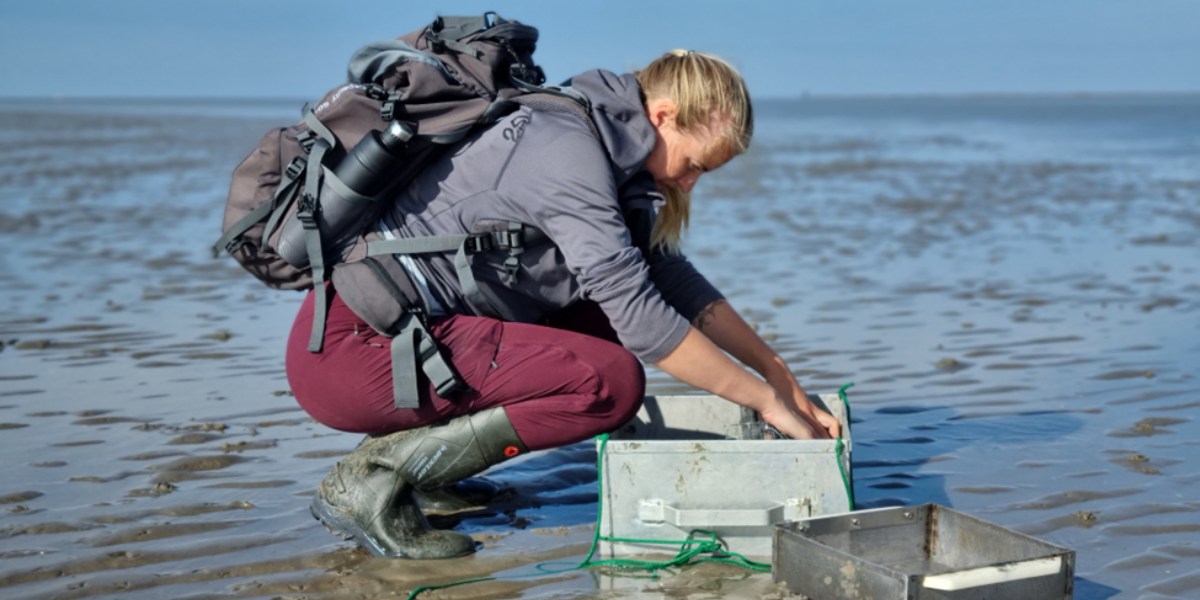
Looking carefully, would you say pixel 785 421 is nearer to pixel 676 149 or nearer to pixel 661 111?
pixel 676 149

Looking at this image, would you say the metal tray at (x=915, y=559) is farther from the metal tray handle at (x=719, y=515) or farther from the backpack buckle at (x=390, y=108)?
the backpack buckle at (x=390, y=108)

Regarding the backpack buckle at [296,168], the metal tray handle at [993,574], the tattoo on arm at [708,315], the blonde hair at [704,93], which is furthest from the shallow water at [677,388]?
the blonde hair at [704,93]

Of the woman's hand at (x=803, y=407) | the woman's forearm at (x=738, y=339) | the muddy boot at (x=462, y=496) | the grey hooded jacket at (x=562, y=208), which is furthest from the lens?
the muddy boot at (x=462, y=496)

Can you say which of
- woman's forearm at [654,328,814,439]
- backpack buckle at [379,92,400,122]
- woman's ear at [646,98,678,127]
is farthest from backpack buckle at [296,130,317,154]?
woman's forearm at [654,328,814,439]

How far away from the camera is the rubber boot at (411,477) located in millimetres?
3166

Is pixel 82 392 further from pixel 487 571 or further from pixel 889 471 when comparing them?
pixel 889 471

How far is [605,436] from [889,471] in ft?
4.57

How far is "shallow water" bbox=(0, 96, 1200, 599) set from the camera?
3.18 metres

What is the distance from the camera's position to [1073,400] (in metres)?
4.85

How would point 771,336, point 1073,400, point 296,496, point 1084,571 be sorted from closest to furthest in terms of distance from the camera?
1. point 1084,571
2. point 296,496
3. point 1073,400
4. point 771,336

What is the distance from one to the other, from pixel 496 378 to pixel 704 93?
1.00 metres

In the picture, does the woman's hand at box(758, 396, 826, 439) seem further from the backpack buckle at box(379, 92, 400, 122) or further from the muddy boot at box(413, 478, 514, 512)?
the backpack buckle at box(379, 92, 400, 122)

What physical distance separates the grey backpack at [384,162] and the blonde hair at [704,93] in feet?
0.83

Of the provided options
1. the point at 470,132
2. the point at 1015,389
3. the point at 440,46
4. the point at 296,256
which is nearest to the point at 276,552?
the point at 296,256
